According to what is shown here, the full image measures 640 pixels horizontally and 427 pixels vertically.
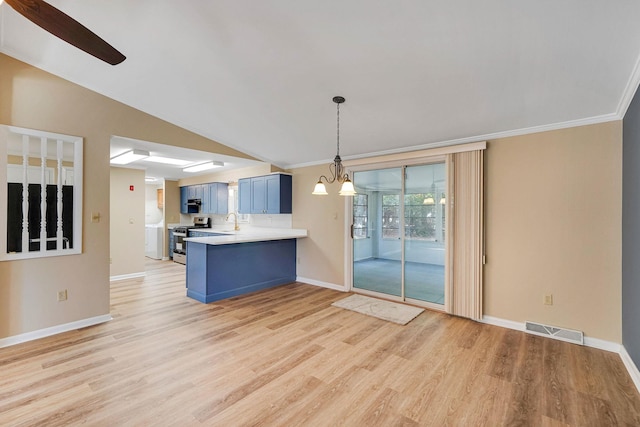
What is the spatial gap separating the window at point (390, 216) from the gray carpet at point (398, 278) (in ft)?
1.60

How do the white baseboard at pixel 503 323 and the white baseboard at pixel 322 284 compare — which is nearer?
A: the white baseboard at pixel 503 323

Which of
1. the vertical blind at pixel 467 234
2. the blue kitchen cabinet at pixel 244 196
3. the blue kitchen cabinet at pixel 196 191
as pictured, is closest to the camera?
the vertical blind at pixel 467 234

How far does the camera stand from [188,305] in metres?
4.21

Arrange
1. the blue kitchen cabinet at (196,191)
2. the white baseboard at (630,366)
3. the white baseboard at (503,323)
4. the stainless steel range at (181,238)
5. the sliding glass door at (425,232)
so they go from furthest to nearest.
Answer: the blue kitchen cabinet at (196,191)
the stainless steel range at (181,238)
the sliding glass door at (425,232)
the white baseboard at (503,323)
the white baseboard at (630,366)

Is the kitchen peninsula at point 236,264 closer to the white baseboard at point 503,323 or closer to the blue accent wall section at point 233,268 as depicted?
the blue accent wall section at point 233,268

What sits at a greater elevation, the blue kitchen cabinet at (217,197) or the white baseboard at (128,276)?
the blue kitchen cabinet at (217,197)

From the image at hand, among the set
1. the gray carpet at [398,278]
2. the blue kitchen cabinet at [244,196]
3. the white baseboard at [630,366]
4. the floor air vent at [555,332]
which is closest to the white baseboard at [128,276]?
the blue kitchen cabinet at [244,196]

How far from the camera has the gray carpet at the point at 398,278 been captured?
4.34 metres

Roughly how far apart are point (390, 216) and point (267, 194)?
2517mm

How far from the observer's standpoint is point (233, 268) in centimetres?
470

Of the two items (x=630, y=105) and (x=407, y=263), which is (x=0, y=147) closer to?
(x=407, y=263)

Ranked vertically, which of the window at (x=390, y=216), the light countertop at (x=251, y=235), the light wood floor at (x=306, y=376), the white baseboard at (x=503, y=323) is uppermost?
the window at (x=390, y=216)

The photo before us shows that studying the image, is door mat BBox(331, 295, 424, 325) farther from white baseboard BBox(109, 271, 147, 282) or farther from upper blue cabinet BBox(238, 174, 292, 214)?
white baseboard BBox(109, 271, 147, 282)

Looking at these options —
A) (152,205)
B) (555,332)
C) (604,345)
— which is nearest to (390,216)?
(555,332)
